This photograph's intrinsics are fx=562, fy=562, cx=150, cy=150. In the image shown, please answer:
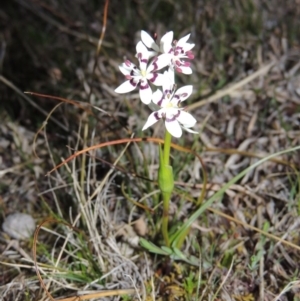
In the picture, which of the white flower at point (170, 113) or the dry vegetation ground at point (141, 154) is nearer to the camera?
the white flower at point (170, 113)

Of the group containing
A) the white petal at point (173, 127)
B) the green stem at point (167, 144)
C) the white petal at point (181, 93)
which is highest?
the white petal at point (181, 93)

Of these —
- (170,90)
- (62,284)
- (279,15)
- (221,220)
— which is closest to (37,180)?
(62,284)

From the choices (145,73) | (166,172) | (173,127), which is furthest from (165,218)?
(145,73)

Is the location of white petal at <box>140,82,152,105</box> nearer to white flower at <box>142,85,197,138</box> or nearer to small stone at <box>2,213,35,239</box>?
white flower at <box>142,85,197,138</box>

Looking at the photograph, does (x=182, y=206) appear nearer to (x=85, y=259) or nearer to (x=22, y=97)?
(x=85, y=259)

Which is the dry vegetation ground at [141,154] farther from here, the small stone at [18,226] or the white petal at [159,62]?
the white petal at [159,62]

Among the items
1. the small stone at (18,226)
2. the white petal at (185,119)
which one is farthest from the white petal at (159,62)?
the small stone at (18,226)
